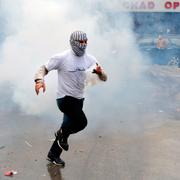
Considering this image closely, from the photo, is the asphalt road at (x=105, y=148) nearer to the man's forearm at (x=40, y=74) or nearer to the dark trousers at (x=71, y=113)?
the dark trousers at (x=71, y=113)

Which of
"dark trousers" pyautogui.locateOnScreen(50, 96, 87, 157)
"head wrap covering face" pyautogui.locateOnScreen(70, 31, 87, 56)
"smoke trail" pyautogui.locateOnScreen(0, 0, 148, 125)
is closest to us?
"head wrap covering face" pyautogui.locateOnScreen(70, 31, 87, 56)

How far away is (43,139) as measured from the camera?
6.04 metres

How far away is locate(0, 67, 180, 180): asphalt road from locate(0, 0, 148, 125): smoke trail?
2.10 ft

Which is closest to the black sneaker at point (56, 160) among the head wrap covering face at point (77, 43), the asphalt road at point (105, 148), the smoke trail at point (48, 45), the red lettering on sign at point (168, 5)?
the asphalt road at point (105, 148)

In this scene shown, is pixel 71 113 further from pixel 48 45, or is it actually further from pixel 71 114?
pixel 48 45

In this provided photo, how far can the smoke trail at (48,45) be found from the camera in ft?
25.9

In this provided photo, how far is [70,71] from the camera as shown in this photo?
4801mm

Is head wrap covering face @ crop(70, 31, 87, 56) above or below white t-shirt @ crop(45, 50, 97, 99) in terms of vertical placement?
above

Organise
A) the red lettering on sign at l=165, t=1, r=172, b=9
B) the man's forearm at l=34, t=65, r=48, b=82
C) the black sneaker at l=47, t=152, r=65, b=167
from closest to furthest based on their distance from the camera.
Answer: the man's forearm at l=34, t=65, r=48, b=82
the black sneaker at l=47, t=152, r=65, b=167
the red lettering on sign at l=165, t=1, r=172, b=9

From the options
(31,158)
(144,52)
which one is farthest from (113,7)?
(31,158)

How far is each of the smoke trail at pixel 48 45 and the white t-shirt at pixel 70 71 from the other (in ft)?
8.26

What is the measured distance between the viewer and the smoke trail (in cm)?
789

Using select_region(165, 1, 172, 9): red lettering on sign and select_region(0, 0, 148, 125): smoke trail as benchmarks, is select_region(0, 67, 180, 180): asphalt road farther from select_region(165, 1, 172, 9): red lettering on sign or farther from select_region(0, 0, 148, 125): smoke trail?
select_region(165, 1, 172, 9): red lettering on sign

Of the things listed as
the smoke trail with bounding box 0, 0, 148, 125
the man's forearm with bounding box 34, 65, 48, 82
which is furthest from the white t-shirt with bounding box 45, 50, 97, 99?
the smoke trail with bounding box 0, 0, 148, 125
